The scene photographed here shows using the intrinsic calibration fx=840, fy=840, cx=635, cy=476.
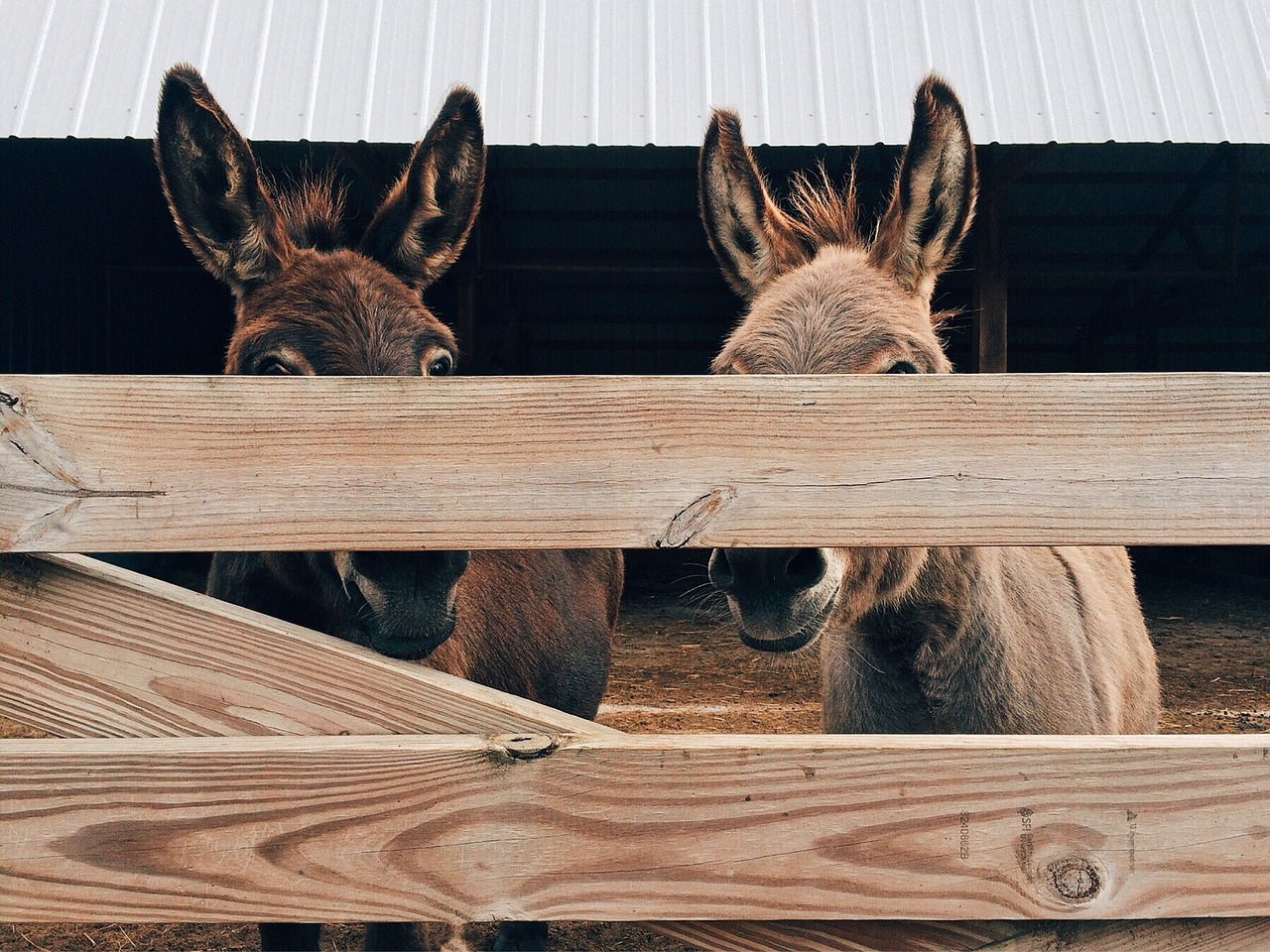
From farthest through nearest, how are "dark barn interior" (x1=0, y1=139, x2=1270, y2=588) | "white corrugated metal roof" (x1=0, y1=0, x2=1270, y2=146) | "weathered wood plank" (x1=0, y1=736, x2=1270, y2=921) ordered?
1. "dark barn interior" (x1=0, y1=139, x2=1270, y2=588)
2. "white corrugated metal roof" (x1=0, y1=0, x2=1270, y2=146)
3. "weathered wood plank" (x1=0, y1=736, x2=1270, y2=921)

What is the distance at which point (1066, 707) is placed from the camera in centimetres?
227

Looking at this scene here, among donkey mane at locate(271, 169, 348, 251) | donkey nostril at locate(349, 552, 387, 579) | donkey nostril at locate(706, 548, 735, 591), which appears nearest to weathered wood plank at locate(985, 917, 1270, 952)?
donkey nostril at locate(706, 548, 735, 591)

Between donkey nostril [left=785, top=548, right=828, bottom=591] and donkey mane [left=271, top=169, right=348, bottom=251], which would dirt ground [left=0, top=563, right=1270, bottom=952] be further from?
donkey mane [left=271, top=169, right=348, bottom=251]

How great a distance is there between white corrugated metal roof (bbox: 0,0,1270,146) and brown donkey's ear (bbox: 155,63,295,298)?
3.40 meters

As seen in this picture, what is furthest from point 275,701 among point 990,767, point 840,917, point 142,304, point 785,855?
point 142,304

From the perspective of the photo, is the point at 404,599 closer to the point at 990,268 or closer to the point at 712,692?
the point at 712,692

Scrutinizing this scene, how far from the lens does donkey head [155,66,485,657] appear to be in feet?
6.77

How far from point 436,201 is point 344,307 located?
52cm

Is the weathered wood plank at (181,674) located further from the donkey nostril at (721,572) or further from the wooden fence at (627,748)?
the donkey nostril at (721,572)

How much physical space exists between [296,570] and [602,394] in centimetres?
123

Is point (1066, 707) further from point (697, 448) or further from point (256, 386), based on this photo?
point (256, 386)

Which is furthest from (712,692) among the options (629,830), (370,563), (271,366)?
(629,830)

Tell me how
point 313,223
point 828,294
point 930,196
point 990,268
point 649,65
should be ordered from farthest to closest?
point 990,268 < point 649,65 < point 313,223 < point 930,196 < point 828,294

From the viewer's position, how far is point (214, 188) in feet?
7.54
